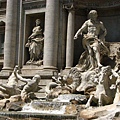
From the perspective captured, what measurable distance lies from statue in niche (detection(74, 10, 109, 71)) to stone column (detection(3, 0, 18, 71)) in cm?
548

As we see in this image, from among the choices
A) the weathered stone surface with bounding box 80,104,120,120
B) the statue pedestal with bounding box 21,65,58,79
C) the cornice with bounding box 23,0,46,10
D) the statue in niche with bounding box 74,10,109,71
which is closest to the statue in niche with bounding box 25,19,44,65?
the statue pedestal with bounding box 21,65,58,79

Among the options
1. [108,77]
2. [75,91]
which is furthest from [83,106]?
[75,91]

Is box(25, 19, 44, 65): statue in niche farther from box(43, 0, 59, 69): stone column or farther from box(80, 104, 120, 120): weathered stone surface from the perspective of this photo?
box(80, 104, 120, 120): weathered stone surface

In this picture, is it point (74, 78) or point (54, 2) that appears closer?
point (74, 78)

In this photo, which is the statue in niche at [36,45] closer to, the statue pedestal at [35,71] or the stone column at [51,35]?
the statue pedestal at [35,71]

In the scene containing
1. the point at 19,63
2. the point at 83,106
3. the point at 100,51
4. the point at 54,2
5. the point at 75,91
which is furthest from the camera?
the point at 19,63

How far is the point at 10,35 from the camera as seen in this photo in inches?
998

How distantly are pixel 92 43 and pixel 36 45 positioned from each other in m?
4.72

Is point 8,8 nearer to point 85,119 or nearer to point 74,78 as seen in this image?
point 74,78

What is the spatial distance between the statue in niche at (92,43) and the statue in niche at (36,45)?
11.3 feet

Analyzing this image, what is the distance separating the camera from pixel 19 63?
993 inches

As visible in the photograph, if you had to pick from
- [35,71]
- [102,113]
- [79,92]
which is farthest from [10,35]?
[102,113]

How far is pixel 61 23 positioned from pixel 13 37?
394 cm

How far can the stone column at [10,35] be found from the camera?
25.2 m
